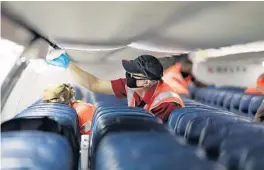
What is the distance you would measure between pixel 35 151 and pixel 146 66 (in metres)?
0.84

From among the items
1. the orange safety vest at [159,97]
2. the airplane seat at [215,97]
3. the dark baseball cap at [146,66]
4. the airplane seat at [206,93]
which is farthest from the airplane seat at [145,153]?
the airplane seat at [206,93]

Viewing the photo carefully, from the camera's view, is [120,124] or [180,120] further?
[180,120]

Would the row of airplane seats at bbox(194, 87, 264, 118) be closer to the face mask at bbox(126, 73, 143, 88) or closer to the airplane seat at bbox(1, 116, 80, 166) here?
the face mask at bbox(126, 73, 143, 88)

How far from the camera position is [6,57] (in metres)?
0.94

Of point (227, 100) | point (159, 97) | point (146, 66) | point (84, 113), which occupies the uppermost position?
point (146, 66)

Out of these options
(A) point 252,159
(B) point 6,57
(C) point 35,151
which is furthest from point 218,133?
(B) point 6,57

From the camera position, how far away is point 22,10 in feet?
2.65

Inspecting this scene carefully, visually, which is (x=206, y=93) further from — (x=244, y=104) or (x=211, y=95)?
(x=244, y=104)

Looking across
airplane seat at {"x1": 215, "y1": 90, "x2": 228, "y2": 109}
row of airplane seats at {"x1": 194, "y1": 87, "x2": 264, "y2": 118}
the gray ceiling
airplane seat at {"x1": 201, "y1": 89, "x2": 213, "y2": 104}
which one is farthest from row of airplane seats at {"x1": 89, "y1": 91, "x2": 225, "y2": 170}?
airplane seat at {"x1": 201, "y1": 89, "x2": 213, "y2": 104}

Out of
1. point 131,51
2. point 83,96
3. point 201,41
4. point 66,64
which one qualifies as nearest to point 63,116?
point 66,64

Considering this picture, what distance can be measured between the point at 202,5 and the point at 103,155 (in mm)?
404

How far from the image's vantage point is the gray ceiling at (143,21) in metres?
0.79

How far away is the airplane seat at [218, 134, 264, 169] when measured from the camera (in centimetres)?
85

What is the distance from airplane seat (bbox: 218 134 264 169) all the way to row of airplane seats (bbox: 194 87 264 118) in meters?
2.65
